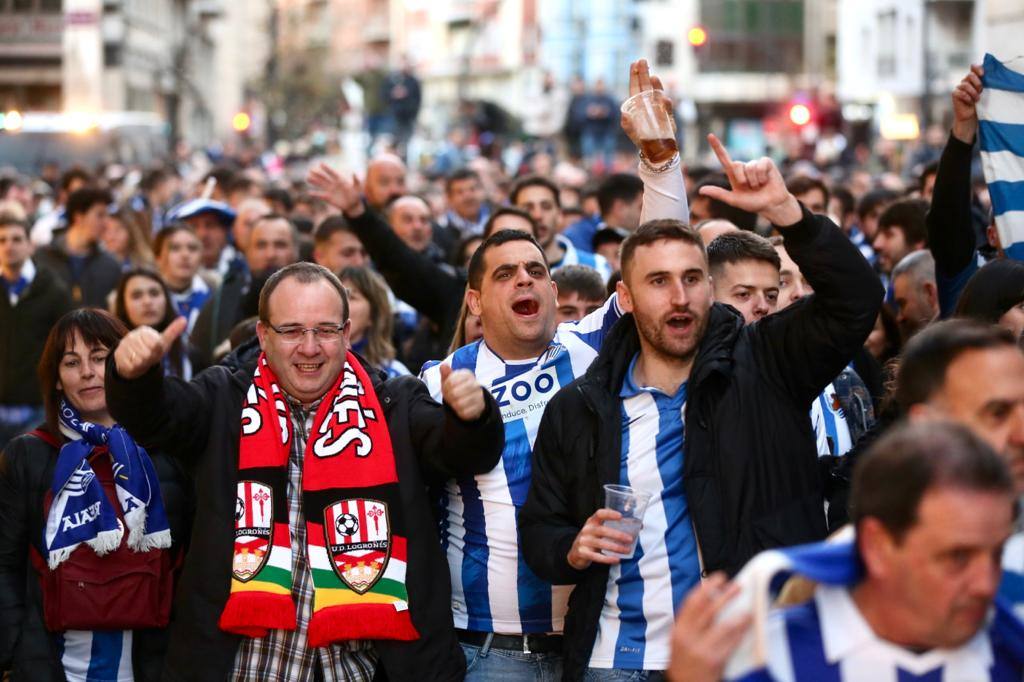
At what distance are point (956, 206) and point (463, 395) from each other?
2.92m

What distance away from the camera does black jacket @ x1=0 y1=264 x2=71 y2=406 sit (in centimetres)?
1025

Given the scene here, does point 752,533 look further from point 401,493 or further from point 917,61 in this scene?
point 917,61

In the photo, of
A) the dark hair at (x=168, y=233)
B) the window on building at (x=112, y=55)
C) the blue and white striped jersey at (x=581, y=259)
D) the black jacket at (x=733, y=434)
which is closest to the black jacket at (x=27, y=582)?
the black jacket at (x=733, y=434)

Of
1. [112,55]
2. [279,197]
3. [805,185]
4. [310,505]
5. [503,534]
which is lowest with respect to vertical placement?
[503,534]

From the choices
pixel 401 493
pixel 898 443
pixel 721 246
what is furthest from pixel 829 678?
pixel 721 246

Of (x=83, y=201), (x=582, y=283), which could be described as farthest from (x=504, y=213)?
(x=83, y=201)

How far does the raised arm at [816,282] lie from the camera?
434 cm

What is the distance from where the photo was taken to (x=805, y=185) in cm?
993

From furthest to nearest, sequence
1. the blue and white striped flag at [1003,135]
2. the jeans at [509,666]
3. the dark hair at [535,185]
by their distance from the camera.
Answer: the dark hair at [535,185] → the blue and white striped flag at [1003,135] → the jeans at [509,666]

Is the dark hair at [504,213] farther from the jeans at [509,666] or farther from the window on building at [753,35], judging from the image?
the window on building at [753,35]

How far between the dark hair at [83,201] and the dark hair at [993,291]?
8708 mm

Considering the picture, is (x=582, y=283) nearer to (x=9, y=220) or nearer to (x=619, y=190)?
(x=619, y=190)

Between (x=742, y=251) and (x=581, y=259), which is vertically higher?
(x=581, y=259)

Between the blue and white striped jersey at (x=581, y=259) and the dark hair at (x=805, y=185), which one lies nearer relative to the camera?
the blue and white striped jersey at (x=581, y=259)
